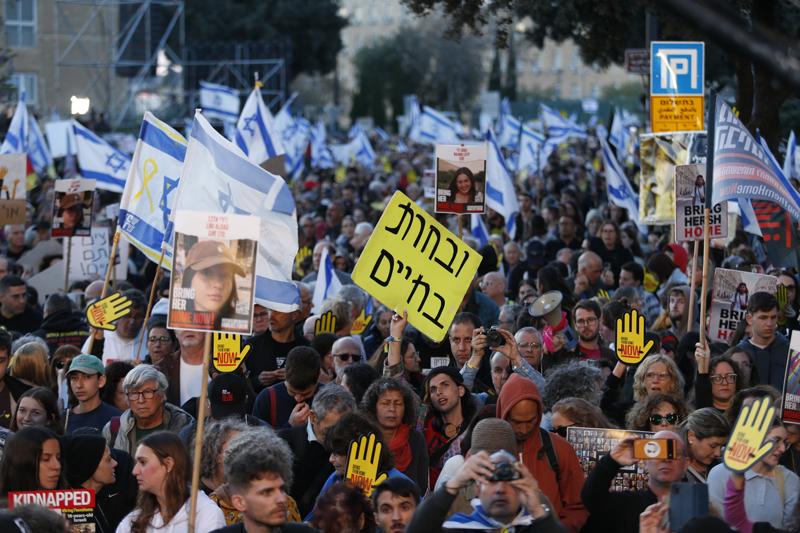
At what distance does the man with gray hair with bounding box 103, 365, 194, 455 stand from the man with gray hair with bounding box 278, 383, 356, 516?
2.33 feet

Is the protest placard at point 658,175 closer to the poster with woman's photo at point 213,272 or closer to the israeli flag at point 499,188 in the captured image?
the israeli flag at point 499,188

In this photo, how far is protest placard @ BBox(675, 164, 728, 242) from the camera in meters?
11.3

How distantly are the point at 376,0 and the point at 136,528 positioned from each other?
142 m

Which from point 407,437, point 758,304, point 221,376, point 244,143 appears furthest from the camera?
point 244,143

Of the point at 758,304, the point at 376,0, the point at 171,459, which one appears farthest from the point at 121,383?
the point at 376,0

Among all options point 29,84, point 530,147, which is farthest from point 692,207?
point 29,84

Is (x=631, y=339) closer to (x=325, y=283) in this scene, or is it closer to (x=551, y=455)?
(x=551, y=455)

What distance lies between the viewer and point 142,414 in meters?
7.84

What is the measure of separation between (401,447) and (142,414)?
1.38m

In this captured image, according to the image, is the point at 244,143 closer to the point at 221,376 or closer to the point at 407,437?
the point at 221,376

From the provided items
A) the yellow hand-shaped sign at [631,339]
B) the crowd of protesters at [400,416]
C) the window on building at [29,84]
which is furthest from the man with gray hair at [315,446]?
the window on building at [29,84]

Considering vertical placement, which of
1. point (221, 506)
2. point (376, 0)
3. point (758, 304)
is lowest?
point (221, 506)

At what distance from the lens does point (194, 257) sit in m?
6.06

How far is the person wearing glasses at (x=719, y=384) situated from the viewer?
832 centimetres
